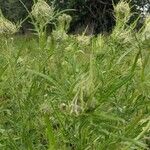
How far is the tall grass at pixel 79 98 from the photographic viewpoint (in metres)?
0.70

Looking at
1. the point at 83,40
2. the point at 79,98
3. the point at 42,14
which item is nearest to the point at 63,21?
the point at 83,40

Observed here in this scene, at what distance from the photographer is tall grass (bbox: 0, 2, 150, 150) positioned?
0.70 meters

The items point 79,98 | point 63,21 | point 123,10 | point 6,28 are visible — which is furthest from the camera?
point 63,21

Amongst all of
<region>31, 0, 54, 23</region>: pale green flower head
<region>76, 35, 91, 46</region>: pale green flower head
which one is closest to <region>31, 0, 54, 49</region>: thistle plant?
<region>31, 0, 54, 23</region>: pale green flower head

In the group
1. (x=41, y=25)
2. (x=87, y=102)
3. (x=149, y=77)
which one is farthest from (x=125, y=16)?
(x=87, y=102)

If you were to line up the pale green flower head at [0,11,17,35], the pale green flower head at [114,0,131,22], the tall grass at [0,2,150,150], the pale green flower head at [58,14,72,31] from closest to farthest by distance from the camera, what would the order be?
the tall grass at [0,2,150,150] < the pale green flower head at [0,11,17,35] < the pale green flower head at [114,0,131,22] < the pale green flower head at [58,14,72,31]

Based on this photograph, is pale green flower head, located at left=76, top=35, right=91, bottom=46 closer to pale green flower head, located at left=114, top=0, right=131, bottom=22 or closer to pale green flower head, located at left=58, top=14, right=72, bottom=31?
pale green flower head, located at left=58, top=14, right=72, bottom=31

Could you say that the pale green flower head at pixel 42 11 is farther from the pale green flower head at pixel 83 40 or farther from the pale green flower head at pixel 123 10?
the pale green flower head at pixel 83 40

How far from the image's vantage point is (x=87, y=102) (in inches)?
24.9

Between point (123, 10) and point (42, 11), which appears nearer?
point (42, 11)

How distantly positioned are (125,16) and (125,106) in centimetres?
26

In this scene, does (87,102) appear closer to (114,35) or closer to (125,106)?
(125,106)

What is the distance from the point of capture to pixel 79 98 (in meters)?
0.63

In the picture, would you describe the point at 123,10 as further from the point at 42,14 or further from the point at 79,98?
the point at 79,98
